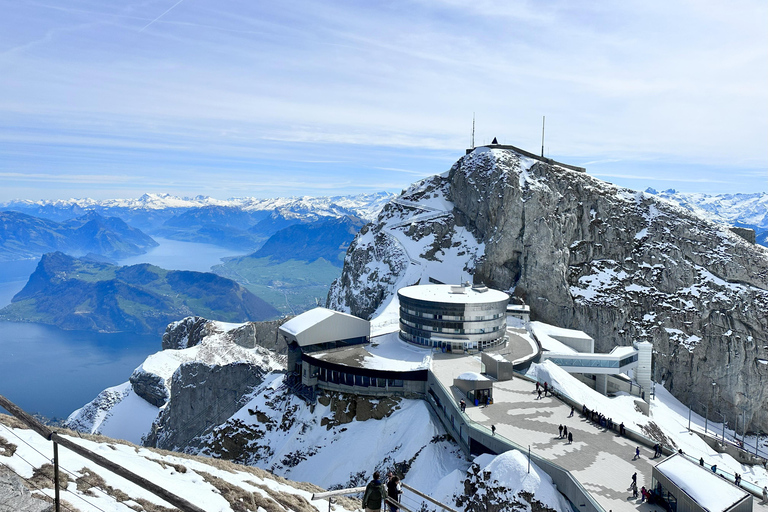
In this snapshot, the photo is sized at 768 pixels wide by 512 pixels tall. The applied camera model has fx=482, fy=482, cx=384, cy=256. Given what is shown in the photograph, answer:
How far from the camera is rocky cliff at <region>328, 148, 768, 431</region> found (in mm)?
120562

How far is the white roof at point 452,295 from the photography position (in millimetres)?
74625

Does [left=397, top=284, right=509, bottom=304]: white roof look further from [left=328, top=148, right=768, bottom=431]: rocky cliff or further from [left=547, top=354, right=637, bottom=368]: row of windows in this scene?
[left=328, top=148, right=768, bottom=431]: rocky cliff

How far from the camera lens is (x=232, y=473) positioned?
1066 inches

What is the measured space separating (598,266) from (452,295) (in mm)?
80345

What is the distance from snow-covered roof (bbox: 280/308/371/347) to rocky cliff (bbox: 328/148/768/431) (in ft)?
173

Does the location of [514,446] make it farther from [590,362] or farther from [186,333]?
[186,333]

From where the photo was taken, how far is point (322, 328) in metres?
73.2

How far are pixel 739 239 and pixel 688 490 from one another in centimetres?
13584

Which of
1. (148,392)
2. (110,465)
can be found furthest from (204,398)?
(110,465)

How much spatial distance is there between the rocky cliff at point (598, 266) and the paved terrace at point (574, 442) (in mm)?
77283

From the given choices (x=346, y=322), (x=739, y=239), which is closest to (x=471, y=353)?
(x=346, y=322)

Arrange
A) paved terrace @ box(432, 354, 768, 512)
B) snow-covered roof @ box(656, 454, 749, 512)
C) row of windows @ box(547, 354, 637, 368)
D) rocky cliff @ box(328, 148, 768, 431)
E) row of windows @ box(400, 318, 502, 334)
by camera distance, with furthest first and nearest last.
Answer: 1. rocky cliff @ box(328, 148, 768, 431)
2. row of windows @ box(547, 354, 637, 368)
3. row of windows @ box(400, 318, 502, 334)
4. paved terrace @ box(432, 354, 768, 512)
5. snow-covered roof @ box(656, 454, 749, 512)

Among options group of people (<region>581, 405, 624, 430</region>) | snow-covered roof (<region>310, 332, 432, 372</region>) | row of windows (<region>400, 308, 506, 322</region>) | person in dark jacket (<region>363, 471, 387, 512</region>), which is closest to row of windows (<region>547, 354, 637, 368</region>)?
row of windows (<region>400, 308, 506, 322</region>)

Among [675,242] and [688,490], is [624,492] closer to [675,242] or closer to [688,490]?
[688,490]
